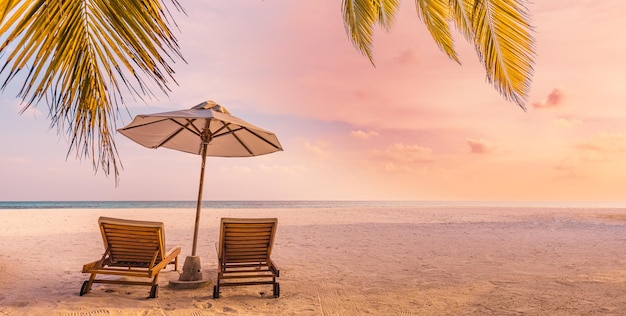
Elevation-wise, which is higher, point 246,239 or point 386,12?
point 386,12

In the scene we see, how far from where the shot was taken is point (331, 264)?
6551 mm

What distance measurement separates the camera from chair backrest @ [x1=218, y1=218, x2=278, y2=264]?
4.48 metres

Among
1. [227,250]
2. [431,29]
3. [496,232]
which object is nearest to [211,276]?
[227,250]

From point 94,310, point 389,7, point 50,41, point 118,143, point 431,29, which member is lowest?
point 94,310

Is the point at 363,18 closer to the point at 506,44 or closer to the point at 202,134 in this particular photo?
the point at 506,44

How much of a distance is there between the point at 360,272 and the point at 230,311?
2480mm

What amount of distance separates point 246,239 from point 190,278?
90cm

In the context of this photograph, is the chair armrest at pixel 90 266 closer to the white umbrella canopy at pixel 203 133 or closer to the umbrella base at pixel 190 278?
the umbrella base at pixel 190 278

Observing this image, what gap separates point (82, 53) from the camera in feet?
6.21

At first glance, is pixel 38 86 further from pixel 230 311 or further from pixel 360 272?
pixel 360 272

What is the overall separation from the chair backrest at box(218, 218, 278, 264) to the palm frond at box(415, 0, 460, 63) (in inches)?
106

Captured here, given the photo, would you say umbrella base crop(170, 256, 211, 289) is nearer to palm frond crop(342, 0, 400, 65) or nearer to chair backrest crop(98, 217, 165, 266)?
chair backrest crop(98, 217, 165, 266)

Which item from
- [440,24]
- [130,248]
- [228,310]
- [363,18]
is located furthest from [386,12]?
[130,248]

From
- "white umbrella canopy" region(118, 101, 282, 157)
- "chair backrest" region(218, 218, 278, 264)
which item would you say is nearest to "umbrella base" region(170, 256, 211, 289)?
"chair backrest" region(218, 218, 278, 264)
